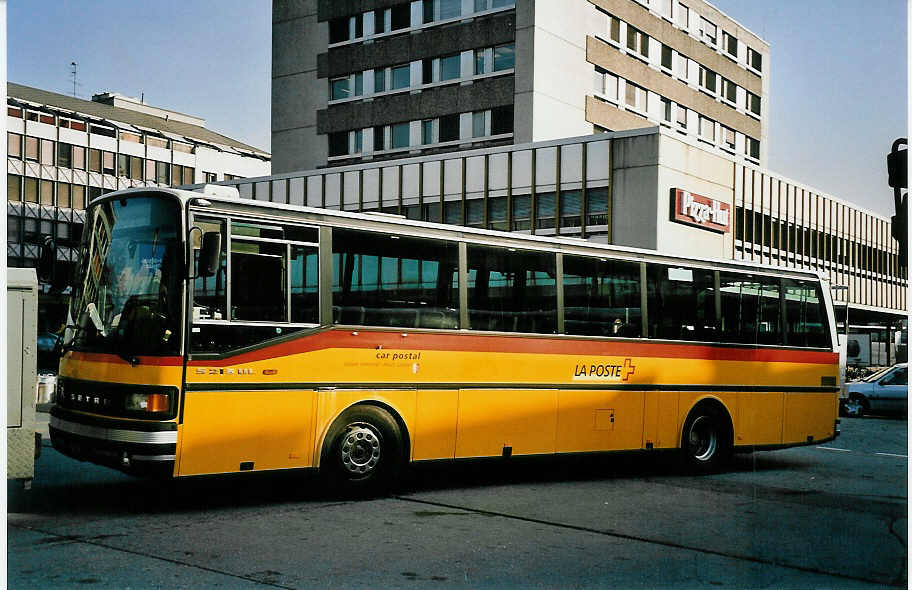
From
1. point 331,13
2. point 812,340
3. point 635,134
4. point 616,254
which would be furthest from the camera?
point 331,13

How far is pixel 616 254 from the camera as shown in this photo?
13453 millimetres

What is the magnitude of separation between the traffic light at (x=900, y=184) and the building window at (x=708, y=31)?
49.0 metres

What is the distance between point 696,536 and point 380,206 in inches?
1336

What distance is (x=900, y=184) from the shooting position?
33.0 feet

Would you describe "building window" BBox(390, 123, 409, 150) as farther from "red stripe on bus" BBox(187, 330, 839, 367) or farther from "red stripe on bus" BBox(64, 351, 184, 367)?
"red stripe on bus" BBox(64, 351, 184, 367)

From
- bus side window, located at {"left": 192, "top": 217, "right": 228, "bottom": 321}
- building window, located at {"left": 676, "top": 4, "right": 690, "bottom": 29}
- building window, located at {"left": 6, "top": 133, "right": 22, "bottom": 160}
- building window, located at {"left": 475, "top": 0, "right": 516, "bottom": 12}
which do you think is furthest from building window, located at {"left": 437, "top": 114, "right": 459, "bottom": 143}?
bus side window, located at {"left": 192, "top": 217, "right": 228, "bottom": 321}

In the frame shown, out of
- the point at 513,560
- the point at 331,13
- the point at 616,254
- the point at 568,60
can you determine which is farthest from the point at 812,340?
the point at 331,13

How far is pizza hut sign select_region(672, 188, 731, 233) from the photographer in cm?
3672

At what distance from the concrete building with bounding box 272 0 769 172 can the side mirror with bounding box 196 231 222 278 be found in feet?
120

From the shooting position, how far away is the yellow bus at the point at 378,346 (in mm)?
9734

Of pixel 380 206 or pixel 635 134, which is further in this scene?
pixel 380 206

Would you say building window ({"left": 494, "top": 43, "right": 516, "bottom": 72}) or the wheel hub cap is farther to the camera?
building window ({"left": 494, "top": 43, "right": 516, "bottom": 72})

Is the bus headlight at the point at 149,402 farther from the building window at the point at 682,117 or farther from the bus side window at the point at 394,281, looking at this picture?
the building window at the point at 682,117

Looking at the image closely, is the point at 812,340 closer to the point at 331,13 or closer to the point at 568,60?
the point at 568,60
